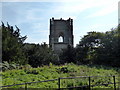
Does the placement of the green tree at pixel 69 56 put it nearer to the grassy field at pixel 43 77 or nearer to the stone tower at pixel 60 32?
the stone tower at pixel 60 32

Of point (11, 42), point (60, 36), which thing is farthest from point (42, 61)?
point (60, 36)

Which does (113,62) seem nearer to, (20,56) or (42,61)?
(42,61)

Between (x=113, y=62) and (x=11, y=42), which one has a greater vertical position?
(x=11, y=42)

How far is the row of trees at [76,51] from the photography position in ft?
50.7

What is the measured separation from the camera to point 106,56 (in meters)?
21.2

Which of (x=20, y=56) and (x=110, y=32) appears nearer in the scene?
(x=20, y=56)

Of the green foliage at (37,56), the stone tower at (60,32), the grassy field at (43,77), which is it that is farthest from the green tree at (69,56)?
the grassy field at (43,77)

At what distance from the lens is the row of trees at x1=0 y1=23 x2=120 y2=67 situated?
15.4m

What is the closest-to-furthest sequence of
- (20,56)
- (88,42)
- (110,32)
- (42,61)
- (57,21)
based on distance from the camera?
(20,56) → (42,61) → (110,32) → (88,42) → (57,21)

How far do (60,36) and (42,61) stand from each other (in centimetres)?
1446

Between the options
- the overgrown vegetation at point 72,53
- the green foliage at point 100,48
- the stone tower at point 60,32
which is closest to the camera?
the overgrown vegetation at point 72,53

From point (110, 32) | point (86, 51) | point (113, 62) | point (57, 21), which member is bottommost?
point (113, 62)

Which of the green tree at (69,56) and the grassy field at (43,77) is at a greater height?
the green tree at (69,56)

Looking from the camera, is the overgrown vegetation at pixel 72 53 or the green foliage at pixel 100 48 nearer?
the overgrown vegetation at pixel 72 53
